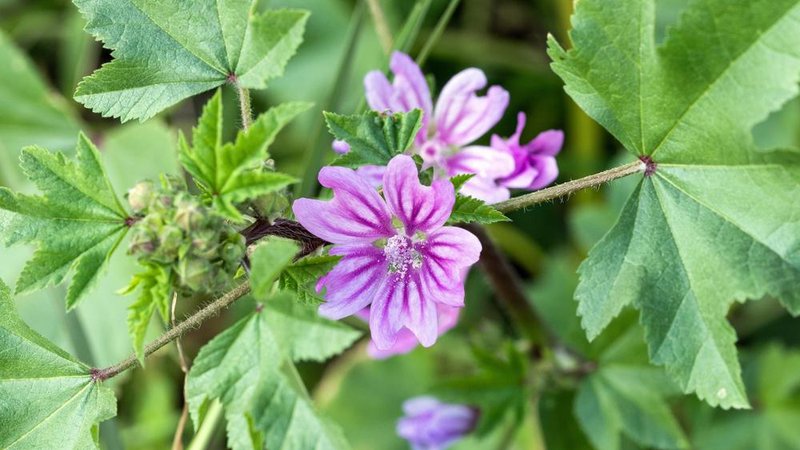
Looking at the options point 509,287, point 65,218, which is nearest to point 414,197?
point 65,218

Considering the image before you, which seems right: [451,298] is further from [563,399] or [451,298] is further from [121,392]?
[121,392]

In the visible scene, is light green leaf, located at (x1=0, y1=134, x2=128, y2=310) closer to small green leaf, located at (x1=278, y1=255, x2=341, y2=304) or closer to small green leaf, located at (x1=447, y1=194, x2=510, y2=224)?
small green leaf, located at (x1=278, y1=255, x2=341, y2=304)

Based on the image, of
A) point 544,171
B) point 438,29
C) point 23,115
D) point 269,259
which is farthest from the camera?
point 23,115

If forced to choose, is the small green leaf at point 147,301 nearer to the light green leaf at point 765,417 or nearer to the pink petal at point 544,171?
the pink petal at point 544,171

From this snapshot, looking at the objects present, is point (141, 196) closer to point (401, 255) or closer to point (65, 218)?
point (65, 218)

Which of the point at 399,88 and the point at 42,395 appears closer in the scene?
the point at 42,395

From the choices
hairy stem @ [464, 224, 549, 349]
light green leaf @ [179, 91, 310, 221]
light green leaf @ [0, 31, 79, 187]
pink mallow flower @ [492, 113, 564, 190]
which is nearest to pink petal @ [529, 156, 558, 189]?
pink mallow flower @ [492, 113, 564, 190]

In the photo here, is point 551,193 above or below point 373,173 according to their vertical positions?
above

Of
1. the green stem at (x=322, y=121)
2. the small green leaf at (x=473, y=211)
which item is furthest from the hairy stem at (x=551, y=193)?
the green stem at (x=322, y=121)
